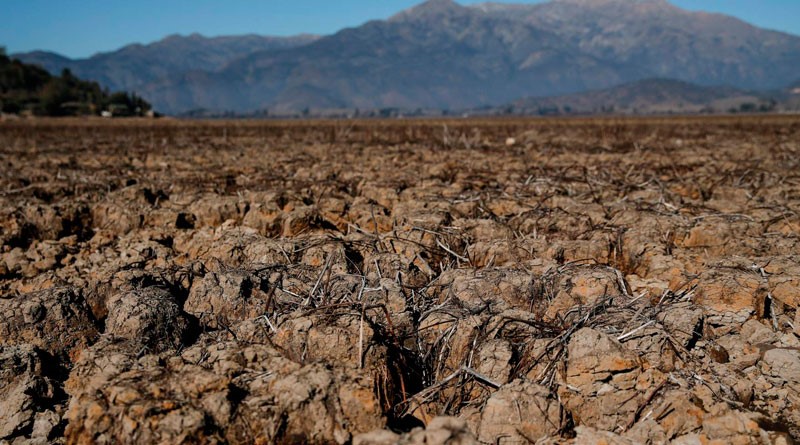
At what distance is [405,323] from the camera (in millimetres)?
3191

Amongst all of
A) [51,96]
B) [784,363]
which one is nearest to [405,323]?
[784,363]

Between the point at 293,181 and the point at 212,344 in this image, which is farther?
the point at 293,181

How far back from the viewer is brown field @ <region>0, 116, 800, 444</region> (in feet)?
7.86

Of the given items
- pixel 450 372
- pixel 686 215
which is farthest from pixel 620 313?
pixel 686 215

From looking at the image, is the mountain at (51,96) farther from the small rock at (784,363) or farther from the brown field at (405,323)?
the small rock at (784,363)

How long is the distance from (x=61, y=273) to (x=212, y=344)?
6.96ft

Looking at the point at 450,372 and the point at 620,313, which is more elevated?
the point at 620,313

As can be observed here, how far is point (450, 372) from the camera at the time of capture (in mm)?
2930

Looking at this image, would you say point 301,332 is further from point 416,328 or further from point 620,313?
point 620,313

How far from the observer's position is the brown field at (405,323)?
2.40 metres

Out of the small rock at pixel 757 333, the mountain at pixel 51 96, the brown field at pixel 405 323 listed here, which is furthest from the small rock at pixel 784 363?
the mountain at pixel 51 96

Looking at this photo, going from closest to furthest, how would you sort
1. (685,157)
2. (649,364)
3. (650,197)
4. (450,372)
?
(649,364)
(450,372)
(650,197)
(685,157)

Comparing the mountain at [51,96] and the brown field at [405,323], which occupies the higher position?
the mountain at [51,96]

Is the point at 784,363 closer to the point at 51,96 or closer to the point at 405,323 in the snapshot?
the point at 405,323
